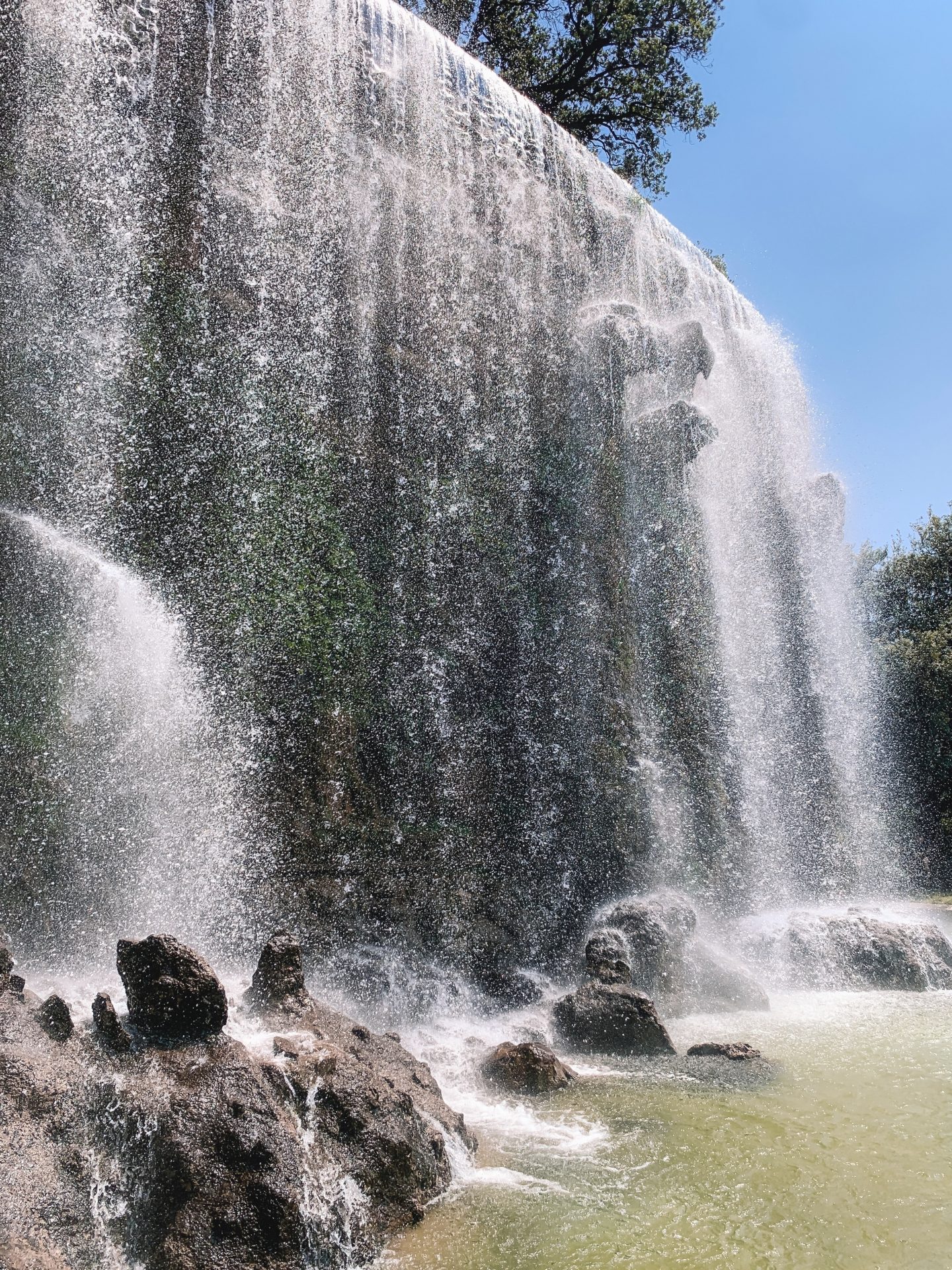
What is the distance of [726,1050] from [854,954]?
475 cm

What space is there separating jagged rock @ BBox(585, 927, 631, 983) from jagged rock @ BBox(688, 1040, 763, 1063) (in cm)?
129

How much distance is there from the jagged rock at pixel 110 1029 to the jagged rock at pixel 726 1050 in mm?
5290

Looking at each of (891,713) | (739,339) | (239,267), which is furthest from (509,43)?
(891,713)

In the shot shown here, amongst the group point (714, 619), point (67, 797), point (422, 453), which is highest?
point (422, 453)

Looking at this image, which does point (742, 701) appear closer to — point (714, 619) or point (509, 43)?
point (714, 619)

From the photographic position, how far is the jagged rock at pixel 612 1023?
27.6 ft

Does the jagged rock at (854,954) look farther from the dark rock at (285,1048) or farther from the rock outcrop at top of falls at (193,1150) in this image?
the dark rock at (285,1048)

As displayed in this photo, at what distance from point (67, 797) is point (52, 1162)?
5.35 metres

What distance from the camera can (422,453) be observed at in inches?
519

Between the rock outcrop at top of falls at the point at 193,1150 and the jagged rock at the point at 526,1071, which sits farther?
the jagged rock at the point at 526,1071

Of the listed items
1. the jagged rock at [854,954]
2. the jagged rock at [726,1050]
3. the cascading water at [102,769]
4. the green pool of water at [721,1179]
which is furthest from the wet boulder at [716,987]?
the cascading water at [102,769]

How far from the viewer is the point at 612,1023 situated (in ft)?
28.1

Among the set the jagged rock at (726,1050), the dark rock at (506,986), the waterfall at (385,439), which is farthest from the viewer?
the waterfall at (385,439)

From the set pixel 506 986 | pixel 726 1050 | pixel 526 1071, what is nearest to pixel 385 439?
pixel 506 986
